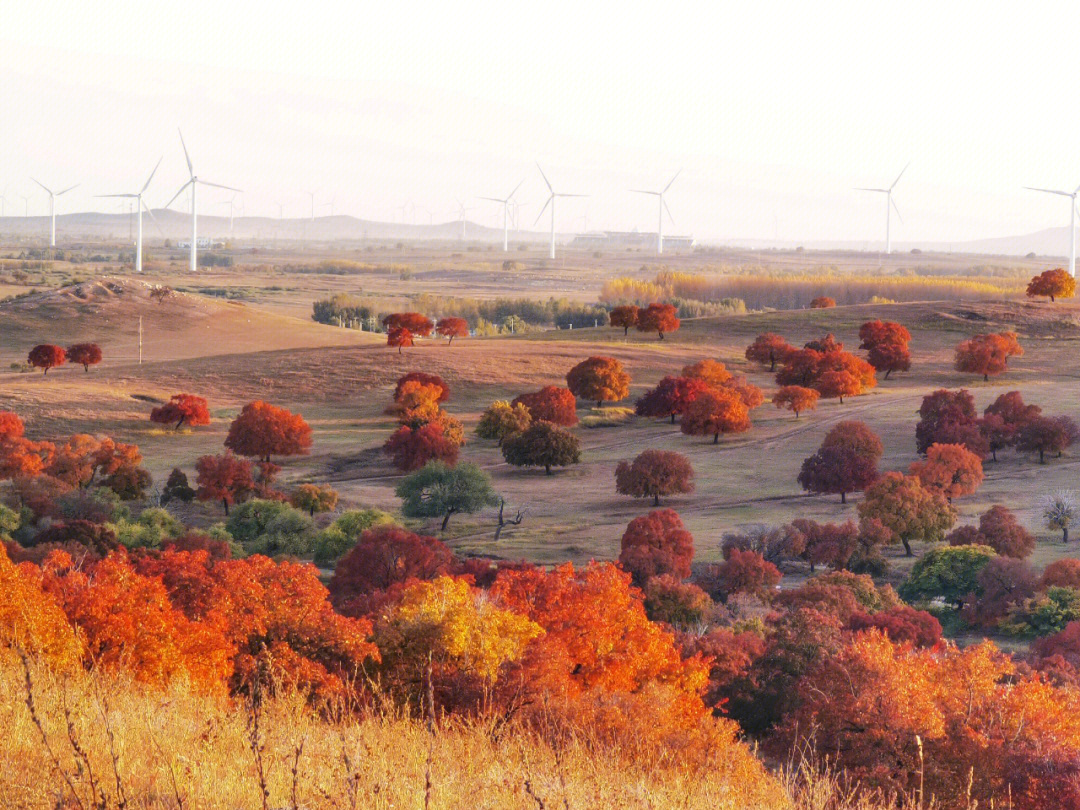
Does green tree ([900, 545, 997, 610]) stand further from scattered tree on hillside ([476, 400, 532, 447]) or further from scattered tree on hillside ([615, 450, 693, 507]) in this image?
scattered tree on hillside ([476, 400, 532, 447])

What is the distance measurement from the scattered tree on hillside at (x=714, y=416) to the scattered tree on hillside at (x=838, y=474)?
48.4 ft

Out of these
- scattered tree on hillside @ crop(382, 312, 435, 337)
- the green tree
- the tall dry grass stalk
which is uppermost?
the tall dry grass stalk

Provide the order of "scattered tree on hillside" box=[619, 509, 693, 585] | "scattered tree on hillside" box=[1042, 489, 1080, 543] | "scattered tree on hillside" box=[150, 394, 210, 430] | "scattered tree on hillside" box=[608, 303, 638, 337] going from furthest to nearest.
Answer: "scattered tree on hillside" box=[608, 303, 638, 337] → "scattered tree on hillside" box=[150, 394, 210, 430] → "scattered tree on hillside" box=[1042, 489, 1080, 543] → "scattered tree on hillside" box=[619, 509, 693, 585]

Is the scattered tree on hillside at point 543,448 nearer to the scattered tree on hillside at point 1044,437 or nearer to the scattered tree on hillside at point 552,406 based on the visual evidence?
the scattered tree on hillside at point 552,406

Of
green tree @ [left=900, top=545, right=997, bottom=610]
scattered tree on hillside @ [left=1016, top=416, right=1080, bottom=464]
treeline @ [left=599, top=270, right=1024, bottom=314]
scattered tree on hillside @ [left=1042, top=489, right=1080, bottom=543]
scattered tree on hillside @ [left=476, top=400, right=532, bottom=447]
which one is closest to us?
green tree @ [left=900, top=545, right=997, bottom=610]

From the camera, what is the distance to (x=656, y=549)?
47344mm

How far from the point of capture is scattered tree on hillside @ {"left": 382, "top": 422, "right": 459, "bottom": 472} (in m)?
69.8

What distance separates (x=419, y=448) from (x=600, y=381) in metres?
24.9

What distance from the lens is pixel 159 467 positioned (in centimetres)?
7131

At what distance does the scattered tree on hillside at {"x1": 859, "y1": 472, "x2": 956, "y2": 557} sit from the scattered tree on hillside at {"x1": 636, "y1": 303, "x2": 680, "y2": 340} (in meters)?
64.4

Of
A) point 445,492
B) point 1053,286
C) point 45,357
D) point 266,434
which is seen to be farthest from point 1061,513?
point 1053,286

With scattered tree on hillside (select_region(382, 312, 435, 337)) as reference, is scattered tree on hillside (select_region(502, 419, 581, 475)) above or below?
below

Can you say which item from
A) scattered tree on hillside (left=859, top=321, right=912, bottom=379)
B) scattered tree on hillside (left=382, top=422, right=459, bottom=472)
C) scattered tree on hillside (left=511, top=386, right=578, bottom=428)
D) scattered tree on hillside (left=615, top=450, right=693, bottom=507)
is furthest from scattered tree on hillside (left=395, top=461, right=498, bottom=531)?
scattered tree on hillside (left=859, top=321, right=912, bottom=379)

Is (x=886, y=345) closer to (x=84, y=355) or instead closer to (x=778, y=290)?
(x=84, y=355)
